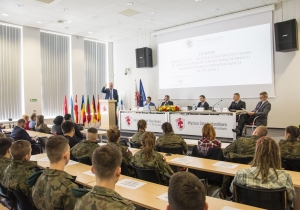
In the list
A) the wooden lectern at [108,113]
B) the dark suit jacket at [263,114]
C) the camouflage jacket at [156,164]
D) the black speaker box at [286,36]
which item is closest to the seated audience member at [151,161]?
the camouflage jacket at [156,164]

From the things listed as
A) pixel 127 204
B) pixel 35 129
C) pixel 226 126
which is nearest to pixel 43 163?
pixel 127 204

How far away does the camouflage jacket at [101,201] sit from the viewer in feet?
4.76

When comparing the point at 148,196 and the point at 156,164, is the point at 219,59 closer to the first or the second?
the point at 156,164

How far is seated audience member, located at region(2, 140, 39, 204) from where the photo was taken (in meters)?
2.27

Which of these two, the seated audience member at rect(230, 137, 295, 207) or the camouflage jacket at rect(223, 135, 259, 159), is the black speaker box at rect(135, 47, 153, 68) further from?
the seated audience member at rect(230, 137, 295, 207)

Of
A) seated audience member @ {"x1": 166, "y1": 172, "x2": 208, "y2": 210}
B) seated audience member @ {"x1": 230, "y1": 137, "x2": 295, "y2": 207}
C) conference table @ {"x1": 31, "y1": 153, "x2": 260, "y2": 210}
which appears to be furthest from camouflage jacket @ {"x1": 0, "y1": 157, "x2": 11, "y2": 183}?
seated audience member @ {"x1": 230, "y1": 137, "x2": 295, "y2": 207}

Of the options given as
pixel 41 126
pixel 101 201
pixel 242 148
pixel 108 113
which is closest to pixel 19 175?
pixel 101 201

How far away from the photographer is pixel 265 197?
2.01 meters

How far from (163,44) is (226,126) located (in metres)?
5.10

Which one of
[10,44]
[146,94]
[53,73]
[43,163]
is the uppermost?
[10,44]

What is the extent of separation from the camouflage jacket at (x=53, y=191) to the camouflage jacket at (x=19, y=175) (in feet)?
1.34

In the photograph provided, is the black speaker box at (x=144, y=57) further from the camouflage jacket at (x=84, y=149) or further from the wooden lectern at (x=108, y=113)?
the camouflage jacket at (x=84, y=149)

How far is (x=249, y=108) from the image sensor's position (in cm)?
832

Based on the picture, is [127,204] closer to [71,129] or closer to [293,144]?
[293,144]
